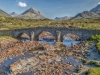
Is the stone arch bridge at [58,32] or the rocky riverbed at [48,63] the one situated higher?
the stone arch bridge at [58,32]

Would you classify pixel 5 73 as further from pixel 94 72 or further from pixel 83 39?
pixel 83 39

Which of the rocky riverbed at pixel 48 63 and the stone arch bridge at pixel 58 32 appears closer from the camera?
the rocky riverbed at pixel 48 63

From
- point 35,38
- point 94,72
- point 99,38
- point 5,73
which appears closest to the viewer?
point 94,72

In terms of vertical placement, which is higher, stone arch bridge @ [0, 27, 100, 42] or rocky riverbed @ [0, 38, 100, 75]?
stone arch bridge @ [0, 27, 100, 42]

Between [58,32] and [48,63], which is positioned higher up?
[58,32]

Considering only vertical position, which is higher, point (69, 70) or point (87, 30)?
point (87, 30)

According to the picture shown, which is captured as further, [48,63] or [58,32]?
[58,32]

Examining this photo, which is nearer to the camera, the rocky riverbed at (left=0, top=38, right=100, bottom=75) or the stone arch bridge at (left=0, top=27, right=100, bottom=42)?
the rocky riverbed at (left=0, top=38, right=100, bottom=75)

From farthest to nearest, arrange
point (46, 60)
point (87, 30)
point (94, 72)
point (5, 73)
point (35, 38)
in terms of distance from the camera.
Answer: point (35, 38)
point (87, 30)
point (46, 60)
point (5, 73)
point (94, 72)

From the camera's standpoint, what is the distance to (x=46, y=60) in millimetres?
43406

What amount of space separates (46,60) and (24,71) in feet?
26.8

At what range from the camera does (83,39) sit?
228 ft

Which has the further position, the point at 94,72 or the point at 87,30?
the point at 87,30

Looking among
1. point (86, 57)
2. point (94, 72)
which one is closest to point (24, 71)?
point (94, 72)
